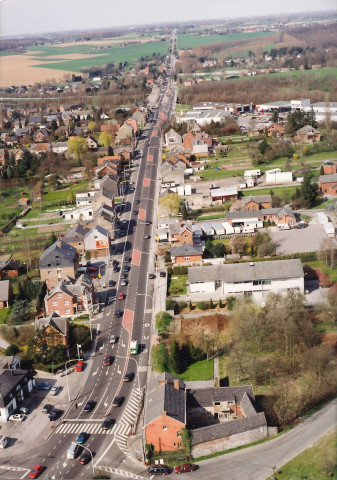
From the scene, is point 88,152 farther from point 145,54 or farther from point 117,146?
point 145,54

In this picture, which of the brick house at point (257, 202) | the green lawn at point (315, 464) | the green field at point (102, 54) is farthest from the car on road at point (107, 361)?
the green field at point (102, 54)

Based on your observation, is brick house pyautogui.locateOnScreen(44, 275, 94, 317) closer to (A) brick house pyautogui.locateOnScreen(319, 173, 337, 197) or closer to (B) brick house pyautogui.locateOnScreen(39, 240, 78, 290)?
(B) brick house pyautogui.locateOnScreen(39, 240, 78, 290)

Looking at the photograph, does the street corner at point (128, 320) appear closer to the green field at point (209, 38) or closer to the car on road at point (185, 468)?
the car on road at point (185, 468)

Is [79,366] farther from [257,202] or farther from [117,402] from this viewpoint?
[257,202]

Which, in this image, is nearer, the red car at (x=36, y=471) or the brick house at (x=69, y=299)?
the red car at (x=36, y=471)

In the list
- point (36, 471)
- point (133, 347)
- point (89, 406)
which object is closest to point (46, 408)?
point (89, 406)

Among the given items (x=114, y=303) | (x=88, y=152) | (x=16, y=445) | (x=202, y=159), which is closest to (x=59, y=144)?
(x=88, y=152)

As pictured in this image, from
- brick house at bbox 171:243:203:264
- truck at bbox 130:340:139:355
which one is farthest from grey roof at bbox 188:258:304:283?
truck at bbox 130:340:139:355
